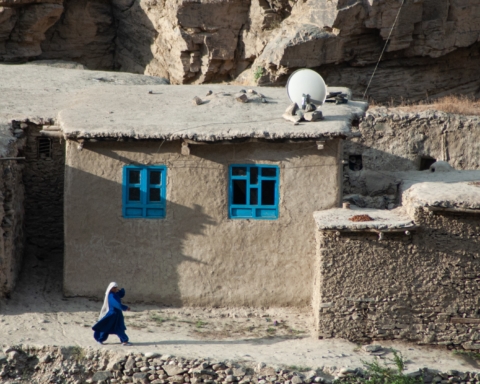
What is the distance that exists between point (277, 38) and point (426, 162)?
5417mm

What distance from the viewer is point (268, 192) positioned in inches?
571

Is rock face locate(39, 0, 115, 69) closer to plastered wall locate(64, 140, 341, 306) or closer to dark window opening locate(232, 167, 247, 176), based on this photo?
plastered wall locate(64, 140, 341, 306)

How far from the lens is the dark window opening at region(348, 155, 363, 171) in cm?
2006

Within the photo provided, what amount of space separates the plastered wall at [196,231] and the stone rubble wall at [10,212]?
86cm

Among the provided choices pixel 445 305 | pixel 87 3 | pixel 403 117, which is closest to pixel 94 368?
pixel 445 305

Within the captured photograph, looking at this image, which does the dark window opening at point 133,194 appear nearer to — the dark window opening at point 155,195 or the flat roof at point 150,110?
the dark window opening at point 155,195

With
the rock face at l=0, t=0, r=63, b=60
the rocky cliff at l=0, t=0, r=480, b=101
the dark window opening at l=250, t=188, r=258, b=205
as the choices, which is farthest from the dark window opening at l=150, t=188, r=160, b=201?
the rock face at l=0, t=0, r=63, b=60

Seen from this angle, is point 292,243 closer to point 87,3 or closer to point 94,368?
point 94,368

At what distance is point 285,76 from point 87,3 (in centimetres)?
633

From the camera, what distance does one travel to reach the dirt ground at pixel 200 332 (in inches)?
508

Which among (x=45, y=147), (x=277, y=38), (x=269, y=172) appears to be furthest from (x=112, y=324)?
(x=277, y=38)

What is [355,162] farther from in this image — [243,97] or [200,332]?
[200,332]

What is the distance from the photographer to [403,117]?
2003cm

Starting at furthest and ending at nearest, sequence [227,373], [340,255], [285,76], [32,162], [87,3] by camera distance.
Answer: [87,3]
[285,76]
[32,162]
[340,255]
[227,373]
